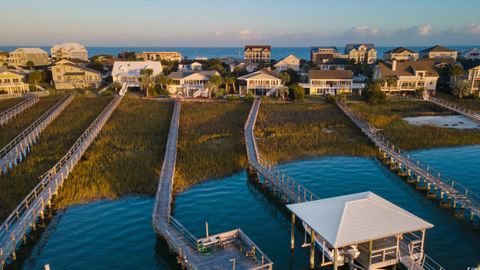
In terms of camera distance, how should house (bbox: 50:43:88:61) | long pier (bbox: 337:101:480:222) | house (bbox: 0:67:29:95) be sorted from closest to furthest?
1. long pier (bbox: 337:101:480:222)
2. house (bbox: 0:67:29:95)
3. house (bbox: 50:43:88:61)

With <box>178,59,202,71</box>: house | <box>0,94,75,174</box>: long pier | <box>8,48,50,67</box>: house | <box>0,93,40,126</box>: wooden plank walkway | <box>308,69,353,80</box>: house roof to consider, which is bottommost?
<box>0,94,75,174</box>: long pier

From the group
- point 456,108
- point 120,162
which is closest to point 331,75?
point 456,108

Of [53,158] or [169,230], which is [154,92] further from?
[169,230]

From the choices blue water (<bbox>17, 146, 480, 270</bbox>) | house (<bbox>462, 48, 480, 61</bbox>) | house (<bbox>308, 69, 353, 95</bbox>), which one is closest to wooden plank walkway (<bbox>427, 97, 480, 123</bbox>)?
house (<bbox>308, 69, 353, 95</bbox>)

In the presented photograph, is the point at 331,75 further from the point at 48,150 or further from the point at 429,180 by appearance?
the point at 48,150

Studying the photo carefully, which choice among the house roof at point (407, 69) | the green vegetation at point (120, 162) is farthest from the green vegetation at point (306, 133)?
the house roof at point (407, 69)

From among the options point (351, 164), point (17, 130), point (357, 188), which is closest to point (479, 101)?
point (351, 164)

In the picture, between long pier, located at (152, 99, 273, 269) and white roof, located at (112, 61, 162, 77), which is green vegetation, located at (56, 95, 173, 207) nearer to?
long pier, located at (152, 99, 273, 269)
